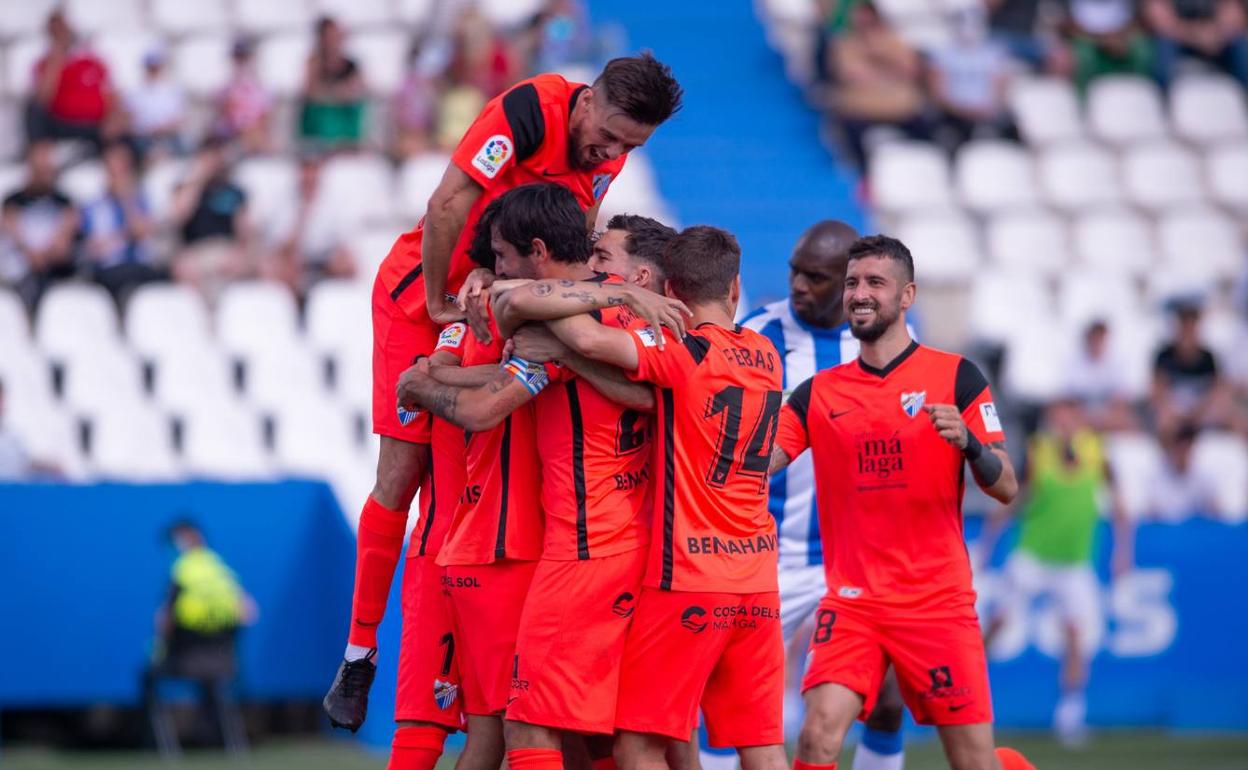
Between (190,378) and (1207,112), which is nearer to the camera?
(190,378)

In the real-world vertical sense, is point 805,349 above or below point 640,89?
below

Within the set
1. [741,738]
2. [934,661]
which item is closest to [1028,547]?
[934,661]

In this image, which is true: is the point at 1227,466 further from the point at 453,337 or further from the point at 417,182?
the point at 453,337

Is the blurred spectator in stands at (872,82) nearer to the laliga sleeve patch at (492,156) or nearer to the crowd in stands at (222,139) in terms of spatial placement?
the crowd in stands at (222,139)

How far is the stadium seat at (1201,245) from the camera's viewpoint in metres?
16.8

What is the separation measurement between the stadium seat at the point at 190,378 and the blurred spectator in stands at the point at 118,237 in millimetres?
775

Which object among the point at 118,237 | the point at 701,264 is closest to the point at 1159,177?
the point at 118,237

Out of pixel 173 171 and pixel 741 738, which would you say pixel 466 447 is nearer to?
pixel 741 738

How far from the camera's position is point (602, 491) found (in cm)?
617

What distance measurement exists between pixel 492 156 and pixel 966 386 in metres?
2.15

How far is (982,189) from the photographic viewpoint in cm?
1705

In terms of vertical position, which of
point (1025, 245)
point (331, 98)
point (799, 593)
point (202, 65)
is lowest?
point (799, 593)

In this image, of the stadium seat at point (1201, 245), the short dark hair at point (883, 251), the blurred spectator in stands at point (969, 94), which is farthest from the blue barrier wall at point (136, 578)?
the stadium seat at point (1201, 245)

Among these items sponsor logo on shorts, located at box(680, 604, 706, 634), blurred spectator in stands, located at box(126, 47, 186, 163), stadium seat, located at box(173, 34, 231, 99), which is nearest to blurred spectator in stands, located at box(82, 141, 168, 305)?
blurred spectator in stands, located at box(126, 47, 186, 163)
